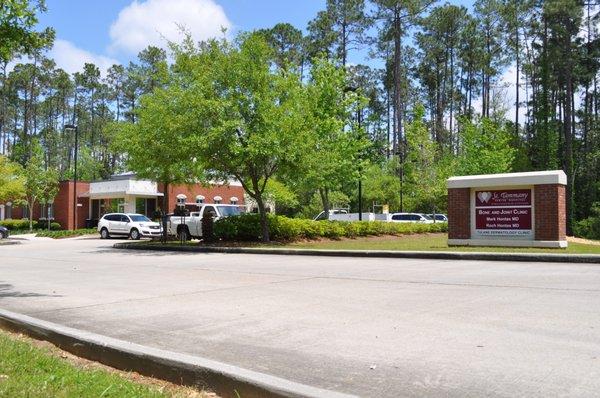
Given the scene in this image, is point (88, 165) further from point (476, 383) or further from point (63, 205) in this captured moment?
point (476, 383)

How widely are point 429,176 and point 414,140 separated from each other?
539 centimetres

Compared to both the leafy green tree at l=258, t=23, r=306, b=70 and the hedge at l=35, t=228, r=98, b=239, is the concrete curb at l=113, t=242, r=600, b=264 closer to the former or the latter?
the hedge at l=35, t=228, r=98, b=239

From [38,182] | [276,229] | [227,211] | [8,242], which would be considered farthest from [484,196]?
[38,182]

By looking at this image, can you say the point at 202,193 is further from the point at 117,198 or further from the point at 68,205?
the point at 68,205

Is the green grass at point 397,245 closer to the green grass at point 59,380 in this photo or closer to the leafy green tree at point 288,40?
the green grass at point 59,380

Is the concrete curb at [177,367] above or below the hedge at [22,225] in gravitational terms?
below

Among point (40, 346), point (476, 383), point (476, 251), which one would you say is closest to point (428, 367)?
point (476, 383)

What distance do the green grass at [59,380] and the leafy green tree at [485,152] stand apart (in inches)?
1440

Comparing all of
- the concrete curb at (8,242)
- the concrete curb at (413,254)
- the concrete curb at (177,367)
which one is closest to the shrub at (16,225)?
the concrete curb at (8,242)

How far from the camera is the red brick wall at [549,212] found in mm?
17250

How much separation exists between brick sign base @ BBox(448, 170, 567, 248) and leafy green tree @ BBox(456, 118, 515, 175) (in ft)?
68.0

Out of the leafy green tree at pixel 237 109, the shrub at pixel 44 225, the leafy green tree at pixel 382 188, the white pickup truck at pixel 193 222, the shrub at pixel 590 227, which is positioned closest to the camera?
the leafy green tree at pixel 237 109

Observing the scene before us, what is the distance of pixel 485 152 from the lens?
129 feet

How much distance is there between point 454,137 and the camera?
208ft
